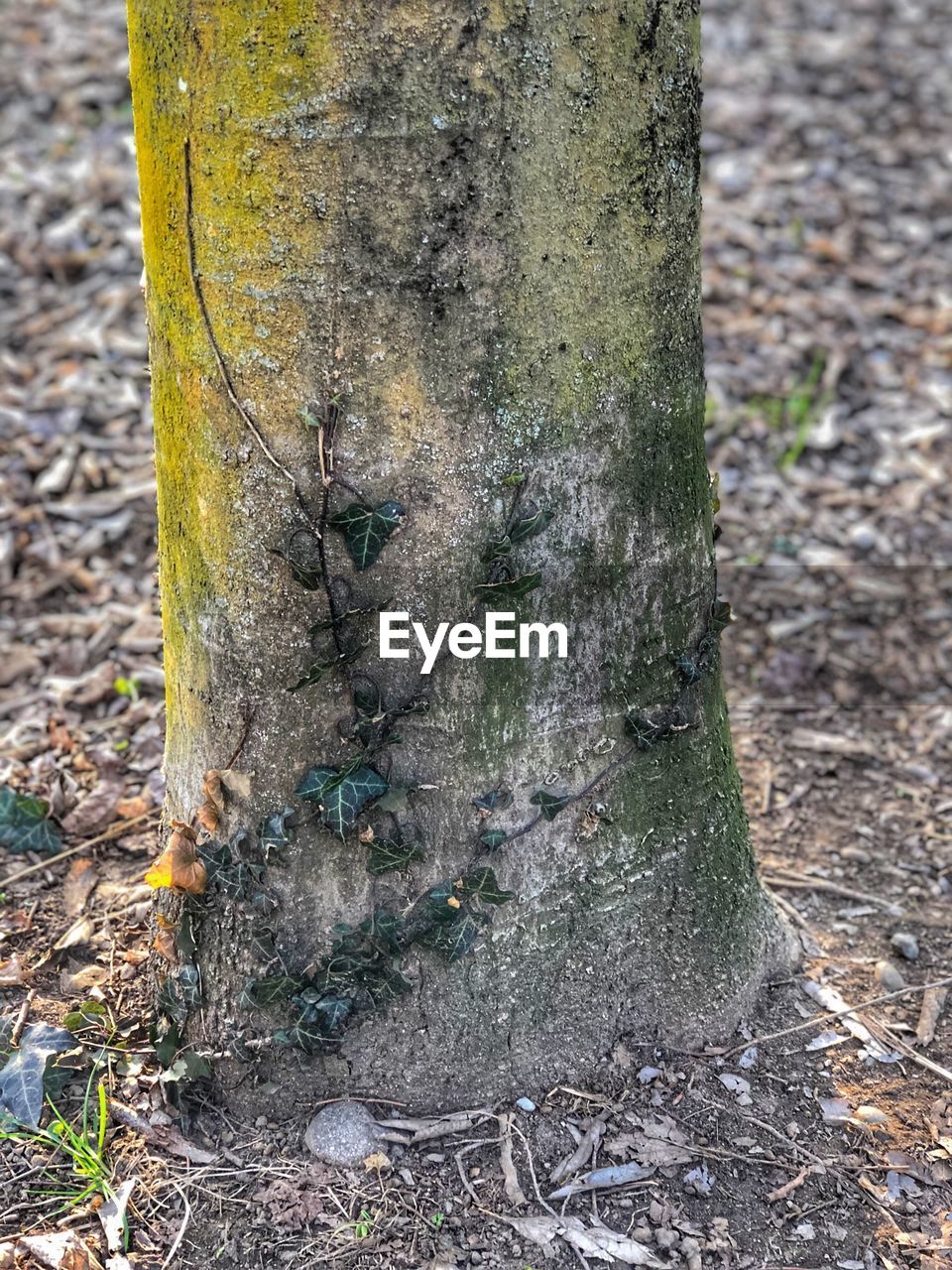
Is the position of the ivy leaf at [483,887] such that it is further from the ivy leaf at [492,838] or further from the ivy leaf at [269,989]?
the ivy leaf at [269,989]

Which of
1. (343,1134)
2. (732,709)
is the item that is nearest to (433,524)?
(343,1134)

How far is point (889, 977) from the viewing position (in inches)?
85.4

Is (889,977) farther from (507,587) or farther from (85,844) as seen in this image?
(85,844)

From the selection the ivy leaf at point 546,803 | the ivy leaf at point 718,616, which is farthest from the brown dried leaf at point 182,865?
the ivy leaf at point 718,616

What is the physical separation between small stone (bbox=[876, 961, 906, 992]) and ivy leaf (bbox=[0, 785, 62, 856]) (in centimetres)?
163

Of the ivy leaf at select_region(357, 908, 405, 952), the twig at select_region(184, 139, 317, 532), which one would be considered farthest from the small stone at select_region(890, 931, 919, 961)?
the twig at select_region(184, 139, 317, 532)

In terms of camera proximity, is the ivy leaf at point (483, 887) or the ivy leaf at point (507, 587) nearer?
the ivy leaf at point (507, 587)

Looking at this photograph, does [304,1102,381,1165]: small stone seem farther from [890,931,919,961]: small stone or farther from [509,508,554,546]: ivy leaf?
[890,931,919,961]: small stone

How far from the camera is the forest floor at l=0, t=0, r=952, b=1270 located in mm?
1697

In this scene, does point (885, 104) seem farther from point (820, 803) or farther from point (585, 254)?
point (585, 254)

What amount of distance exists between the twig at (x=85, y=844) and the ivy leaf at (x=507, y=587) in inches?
45.2

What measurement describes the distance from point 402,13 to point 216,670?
2.97ft

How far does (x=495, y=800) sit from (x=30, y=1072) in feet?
2.76

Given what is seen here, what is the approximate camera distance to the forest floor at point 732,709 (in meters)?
1.70
